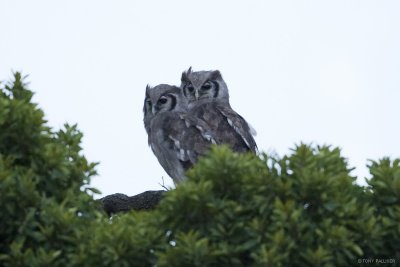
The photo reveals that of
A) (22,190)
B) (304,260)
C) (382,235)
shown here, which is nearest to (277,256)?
(304,260)

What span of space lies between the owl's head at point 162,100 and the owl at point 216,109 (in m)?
0.19

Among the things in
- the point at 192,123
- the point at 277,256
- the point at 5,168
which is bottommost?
the point at 277,256

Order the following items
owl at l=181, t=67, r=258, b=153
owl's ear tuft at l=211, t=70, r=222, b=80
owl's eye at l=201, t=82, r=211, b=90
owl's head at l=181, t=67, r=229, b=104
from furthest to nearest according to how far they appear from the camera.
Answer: owl's ear tuft at l=211, t=70, r=222, b=80 < owl's eye at l=201, t=82, r=211, b=90 < owl's head at l=181, t=67, r=229, b=104 < owl at l=181, t=67, r=258, b=153

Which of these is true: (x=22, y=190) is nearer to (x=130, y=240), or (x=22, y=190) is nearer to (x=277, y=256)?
(x=130, y=240)

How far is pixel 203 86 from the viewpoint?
1892 cm

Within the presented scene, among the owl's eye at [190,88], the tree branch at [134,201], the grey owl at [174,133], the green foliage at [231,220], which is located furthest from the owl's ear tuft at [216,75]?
Result: the green foliage at [231,220]

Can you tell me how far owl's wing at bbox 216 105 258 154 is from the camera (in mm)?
17031

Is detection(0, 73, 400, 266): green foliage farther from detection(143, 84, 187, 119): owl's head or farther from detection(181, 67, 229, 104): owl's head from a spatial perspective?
detection(181, 67, 229, 104): owl's head

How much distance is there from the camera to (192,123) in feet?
57.1

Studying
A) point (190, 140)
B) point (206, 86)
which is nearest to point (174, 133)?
point (190, 140)

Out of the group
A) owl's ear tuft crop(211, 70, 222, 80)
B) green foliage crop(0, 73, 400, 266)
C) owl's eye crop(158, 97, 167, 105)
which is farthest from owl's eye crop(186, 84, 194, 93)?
green foliage crop(0, 73, 400, 266)

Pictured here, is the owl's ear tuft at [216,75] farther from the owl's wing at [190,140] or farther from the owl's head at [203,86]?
the owl's wing at [190,140]

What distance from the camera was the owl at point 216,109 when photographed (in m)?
17.0

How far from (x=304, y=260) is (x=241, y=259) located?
50 centimetres
